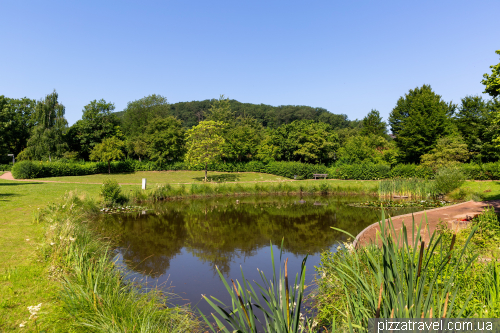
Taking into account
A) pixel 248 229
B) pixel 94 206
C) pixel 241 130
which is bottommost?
pixel 248 229

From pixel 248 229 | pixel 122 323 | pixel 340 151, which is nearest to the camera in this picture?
pixel 122 323

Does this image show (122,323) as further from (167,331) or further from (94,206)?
(94,206)

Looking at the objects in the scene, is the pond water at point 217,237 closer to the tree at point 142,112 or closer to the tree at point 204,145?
the tree at point 204,145

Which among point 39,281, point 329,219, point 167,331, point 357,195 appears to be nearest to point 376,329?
point 167,331

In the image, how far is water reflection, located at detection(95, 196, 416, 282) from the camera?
944 cm

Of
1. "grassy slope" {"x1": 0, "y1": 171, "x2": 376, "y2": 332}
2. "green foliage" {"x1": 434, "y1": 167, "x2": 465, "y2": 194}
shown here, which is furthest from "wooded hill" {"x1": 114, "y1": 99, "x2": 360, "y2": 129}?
"grassy slope" {"x1": 0, "y1": 171, "x2": 376, "y2": 332}

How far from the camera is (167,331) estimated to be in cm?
414

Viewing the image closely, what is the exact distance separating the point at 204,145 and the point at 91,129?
19241 mm

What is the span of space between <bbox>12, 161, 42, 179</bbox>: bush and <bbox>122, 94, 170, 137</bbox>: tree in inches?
1213

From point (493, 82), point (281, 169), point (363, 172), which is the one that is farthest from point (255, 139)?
point (493, 82)

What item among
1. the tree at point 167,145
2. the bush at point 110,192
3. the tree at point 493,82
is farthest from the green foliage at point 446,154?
the tree at point 167,145

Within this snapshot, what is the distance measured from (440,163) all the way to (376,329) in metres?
29.2

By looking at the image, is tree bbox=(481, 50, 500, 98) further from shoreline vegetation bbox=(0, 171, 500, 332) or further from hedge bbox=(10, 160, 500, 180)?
hedge bbox=(10, 160, 500, 180)

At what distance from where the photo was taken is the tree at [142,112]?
58947 millimetres
